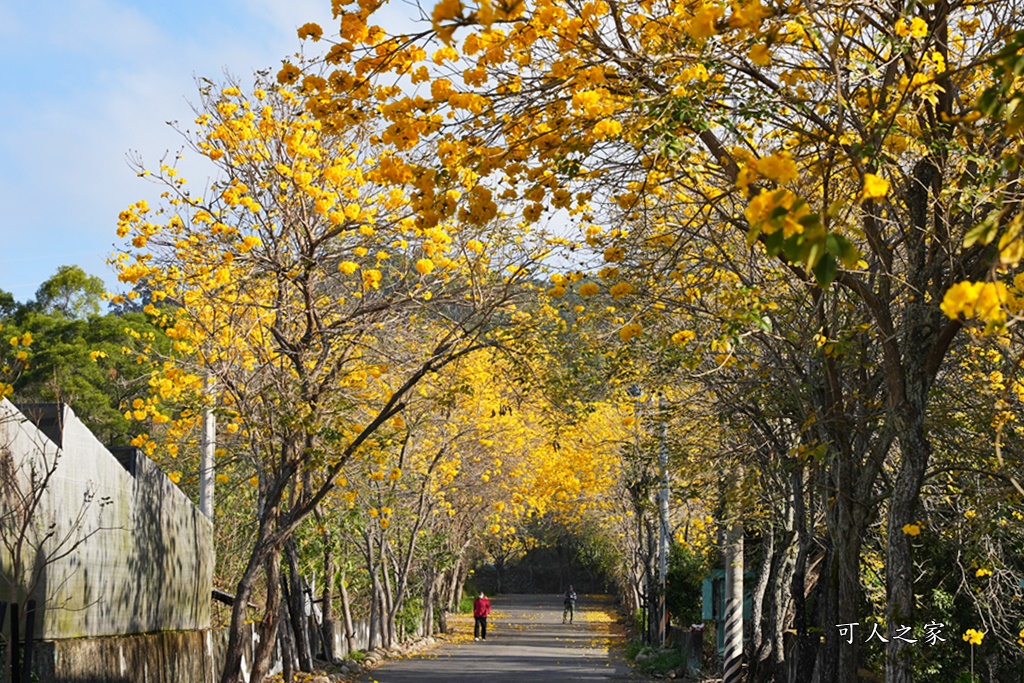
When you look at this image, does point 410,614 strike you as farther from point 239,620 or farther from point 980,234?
point 980,234

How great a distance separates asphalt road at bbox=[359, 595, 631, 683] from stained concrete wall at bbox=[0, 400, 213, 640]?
649 cm

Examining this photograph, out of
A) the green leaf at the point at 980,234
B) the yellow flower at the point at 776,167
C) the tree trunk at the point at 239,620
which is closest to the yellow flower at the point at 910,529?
the green leaf at the point at 980,234

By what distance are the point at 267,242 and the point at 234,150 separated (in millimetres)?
1003

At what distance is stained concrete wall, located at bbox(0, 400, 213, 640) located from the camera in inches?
407

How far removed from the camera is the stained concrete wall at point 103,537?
10344mm

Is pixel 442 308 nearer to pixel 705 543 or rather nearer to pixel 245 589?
pixel 245 589

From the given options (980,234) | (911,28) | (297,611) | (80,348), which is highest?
(80,348)

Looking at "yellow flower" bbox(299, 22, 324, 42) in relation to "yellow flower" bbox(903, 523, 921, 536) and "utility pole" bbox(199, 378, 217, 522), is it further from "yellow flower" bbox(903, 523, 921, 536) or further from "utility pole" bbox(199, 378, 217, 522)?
"utility pole" bbox(199, 378, 217, 522)

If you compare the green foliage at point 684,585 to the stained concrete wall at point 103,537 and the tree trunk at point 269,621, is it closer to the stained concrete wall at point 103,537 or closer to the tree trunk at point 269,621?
the stained concrete wall at point 103,537

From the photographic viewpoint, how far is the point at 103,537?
11969 millimetres

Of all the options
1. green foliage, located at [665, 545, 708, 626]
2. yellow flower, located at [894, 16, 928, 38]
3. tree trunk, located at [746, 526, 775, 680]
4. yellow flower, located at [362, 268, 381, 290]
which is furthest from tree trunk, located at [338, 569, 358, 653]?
yellow flower, located at [894, 16, 928, 38]

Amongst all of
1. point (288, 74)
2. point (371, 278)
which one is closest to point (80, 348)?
point (371, 278)

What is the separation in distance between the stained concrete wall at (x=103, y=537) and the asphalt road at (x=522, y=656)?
255 inches

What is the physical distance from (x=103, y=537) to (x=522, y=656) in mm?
15927
